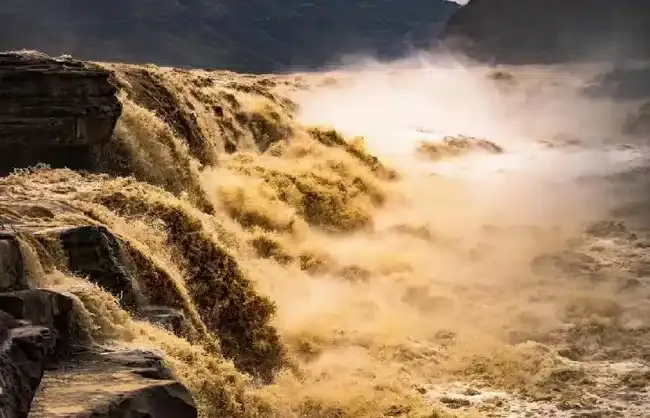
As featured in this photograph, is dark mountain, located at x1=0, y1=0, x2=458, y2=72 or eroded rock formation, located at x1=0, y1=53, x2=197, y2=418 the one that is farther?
dark mountain, located at x1=0, y1=0, x2=458, y2=72

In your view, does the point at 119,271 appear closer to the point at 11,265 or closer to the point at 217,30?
the point at 11,265

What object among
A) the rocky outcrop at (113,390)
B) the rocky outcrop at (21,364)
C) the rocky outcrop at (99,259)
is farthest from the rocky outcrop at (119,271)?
the rocky outcrop at (21,364)

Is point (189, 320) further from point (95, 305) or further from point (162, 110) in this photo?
point (162, 110)

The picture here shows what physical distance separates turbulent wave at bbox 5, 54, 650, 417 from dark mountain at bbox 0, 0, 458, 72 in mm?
62282

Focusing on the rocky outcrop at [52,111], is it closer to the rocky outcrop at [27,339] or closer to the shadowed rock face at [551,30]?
the rocky outcrop at [27,339]

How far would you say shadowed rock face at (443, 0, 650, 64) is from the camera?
157 feet

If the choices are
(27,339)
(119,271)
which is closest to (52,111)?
(119,271)

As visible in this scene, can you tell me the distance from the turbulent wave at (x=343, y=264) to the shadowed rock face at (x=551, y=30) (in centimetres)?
3059

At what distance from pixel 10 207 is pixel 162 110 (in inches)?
238

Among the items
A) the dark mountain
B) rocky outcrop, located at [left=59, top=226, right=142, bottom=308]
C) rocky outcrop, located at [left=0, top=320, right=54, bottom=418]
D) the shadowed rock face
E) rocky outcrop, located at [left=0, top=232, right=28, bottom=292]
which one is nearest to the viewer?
rocky outcrop, located at [left=0, top=320, right=54, bottom=418]

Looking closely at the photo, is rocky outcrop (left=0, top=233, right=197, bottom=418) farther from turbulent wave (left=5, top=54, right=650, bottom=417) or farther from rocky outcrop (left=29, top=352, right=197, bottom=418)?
turbulent wave (left=5, top=54, right=650, bottom=417)

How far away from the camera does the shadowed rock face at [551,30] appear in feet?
157

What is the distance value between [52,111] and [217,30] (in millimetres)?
92882

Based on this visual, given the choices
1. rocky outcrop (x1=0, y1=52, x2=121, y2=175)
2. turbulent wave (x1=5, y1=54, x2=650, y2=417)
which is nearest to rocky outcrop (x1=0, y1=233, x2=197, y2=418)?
turbulent wave (x1=5, y1=54, x2=650, y2=417)
